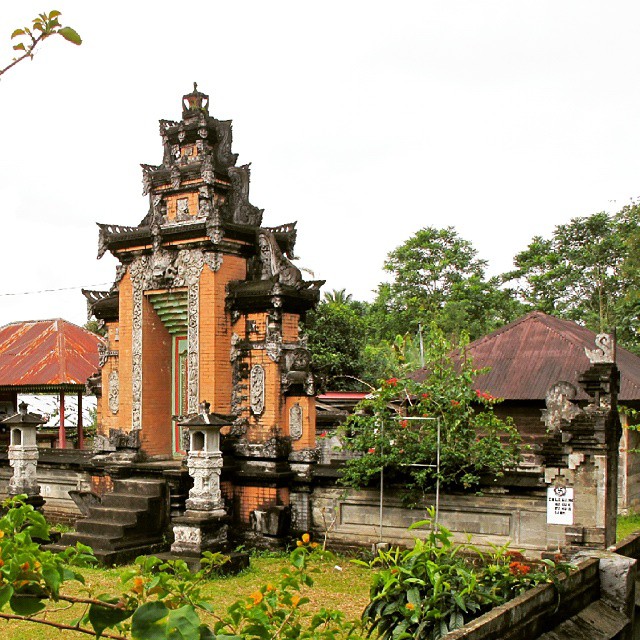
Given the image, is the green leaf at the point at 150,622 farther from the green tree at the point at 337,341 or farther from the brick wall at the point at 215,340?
the green tree at the point at 337,341

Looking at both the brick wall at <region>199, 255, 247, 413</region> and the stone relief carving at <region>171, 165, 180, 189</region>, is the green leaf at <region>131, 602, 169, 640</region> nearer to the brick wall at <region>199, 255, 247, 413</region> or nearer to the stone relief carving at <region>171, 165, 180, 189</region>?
the brick wall at <region>199, 255, 247, 413</region>

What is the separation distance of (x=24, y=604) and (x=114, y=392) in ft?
39.1

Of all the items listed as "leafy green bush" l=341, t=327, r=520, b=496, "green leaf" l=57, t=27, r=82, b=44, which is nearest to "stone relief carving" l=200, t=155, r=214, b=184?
"leafy green bush" l=341, t=327, r=520, b=496

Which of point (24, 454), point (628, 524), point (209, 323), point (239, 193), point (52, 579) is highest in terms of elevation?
point (239, 193)

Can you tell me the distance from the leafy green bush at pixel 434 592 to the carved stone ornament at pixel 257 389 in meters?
6.96

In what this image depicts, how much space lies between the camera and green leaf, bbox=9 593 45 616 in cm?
269

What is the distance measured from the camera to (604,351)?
11.0 m

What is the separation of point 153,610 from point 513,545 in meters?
8.73

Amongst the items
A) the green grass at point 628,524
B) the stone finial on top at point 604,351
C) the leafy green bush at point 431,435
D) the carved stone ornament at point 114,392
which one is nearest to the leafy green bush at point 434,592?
the leafy green bush at point 431,435

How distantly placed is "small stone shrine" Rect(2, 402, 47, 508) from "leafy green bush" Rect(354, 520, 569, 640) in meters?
9.35

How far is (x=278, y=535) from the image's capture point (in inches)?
473

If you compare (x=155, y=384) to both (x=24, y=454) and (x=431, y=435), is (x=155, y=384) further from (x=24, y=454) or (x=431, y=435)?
(x=431, y=435)

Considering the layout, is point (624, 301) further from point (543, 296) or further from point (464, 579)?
point (464, 579)

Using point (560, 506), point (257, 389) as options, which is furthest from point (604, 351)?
point (257, 389)
